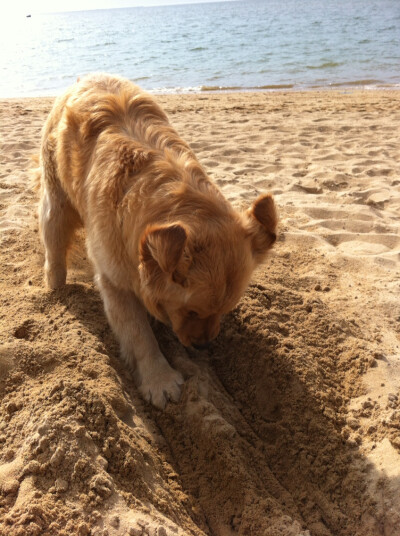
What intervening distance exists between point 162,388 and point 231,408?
49cm

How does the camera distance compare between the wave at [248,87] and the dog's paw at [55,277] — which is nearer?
the dog's paw at [55,277]

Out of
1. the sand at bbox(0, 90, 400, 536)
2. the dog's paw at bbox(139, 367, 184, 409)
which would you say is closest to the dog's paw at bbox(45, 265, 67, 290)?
the sand at bbox(0, 90, 400, 536)

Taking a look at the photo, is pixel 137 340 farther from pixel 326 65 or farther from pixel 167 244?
pixel 326 65

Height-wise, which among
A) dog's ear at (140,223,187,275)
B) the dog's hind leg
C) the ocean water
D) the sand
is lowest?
the ocean water

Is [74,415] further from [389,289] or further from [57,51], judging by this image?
[57,51]

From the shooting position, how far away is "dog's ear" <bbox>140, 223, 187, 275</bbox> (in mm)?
2656

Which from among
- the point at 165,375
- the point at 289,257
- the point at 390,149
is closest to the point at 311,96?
the point at 390,149

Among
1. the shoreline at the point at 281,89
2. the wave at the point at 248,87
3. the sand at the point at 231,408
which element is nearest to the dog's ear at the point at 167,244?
the sand at the point at 231,408

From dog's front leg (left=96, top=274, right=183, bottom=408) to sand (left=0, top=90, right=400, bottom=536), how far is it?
4.6 inches

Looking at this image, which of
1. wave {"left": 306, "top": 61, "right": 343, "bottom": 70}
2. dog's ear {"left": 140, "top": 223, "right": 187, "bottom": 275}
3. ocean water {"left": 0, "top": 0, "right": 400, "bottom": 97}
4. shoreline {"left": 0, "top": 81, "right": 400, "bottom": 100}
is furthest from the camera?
wave {"left": 306, "top": 61, "right": 343, "bottom": 70}

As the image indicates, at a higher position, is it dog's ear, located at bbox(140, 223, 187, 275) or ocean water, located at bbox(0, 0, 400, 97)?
dog's ear, located at bbox(140, 223, 187, 275)

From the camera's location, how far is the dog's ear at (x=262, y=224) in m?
3.23

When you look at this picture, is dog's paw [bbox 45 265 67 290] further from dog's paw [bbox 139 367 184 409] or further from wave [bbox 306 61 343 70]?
wave [bbox 306 61 343 70]

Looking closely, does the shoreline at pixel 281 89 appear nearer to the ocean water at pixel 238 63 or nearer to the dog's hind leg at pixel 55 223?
the ocean water at pixel 238 63
